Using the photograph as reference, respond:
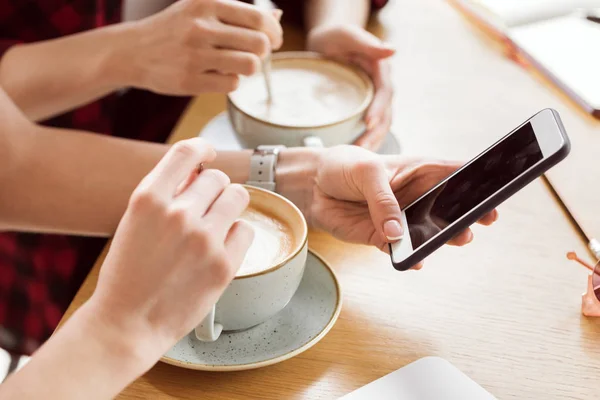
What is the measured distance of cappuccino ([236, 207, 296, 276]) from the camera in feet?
2.10

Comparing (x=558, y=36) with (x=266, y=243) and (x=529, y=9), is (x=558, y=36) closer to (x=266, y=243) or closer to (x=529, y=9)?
(x=529, y=9)

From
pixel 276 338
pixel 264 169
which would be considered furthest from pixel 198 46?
pixel 276 338

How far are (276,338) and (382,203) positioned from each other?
17cm

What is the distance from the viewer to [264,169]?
33.7 inches

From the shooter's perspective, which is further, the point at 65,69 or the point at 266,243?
the point at 65,69

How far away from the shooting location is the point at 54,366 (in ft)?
1.62

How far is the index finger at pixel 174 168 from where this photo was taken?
1.72 ft

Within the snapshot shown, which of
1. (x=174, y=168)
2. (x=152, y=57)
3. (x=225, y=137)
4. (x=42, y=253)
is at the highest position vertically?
(x=174, y=168)

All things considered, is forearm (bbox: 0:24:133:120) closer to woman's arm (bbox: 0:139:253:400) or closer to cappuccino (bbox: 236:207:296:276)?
cappuccino (bbox: 236:207:296:276)

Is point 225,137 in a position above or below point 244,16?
below

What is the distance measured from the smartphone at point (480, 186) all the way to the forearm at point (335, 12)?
1.91 ft

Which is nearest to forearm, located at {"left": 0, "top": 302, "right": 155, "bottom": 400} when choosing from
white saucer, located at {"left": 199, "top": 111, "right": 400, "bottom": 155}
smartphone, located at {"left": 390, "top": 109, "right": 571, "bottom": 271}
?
smartphone, located at {"left": 390, "top": 109, "right": 571, "bottom": 271}

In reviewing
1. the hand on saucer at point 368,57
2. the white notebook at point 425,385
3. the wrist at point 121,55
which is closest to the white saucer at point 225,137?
the hand on saucer at point 368,57

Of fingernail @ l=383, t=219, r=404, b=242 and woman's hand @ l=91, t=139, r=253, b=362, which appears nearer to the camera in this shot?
woman's hand @ l=91, t=139, r=253, b=362
